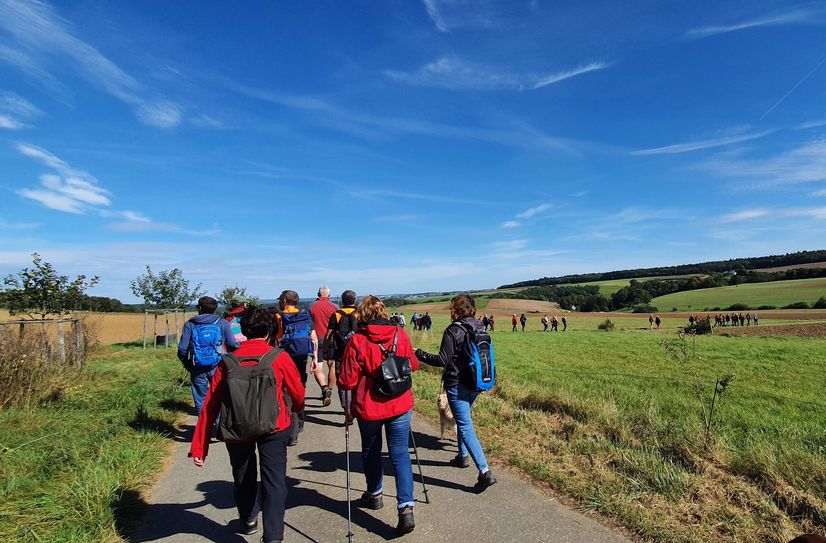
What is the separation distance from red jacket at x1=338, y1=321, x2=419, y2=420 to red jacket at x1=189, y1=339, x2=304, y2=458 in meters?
0.46

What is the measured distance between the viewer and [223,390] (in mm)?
3252

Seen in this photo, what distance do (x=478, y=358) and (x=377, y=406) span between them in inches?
47.7

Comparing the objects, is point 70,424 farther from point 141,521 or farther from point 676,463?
point 676,463

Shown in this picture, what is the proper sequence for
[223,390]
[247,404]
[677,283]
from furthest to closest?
[677,283], [223,390], [247,404]

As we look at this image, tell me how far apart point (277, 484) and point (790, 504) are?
13.4 ft

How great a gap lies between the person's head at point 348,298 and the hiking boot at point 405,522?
11.9 feet

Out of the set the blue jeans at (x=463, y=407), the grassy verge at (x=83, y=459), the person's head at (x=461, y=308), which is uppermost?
the person's head at (x=461, y=308)

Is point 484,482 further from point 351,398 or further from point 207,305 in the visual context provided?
point 207,305

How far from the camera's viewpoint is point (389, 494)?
4.30 m

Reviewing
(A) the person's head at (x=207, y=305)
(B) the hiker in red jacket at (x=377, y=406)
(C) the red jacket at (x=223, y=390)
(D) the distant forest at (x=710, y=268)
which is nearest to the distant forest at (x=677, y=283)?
(D) the distant forest at (x=710, y=268)

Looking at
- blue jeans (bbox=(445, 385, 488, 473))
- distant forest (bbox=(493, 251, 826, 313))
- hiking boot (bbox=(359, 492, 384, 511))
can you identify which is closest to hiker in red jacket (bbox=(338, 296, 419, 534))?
hiking boot (bbox=(359, 492, 384, 511))

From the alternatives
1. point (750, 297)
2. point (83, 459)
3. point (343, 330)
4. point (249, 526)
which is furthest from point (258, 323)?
point (750, 297)

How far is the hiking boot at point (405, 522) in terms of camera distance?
3.48m

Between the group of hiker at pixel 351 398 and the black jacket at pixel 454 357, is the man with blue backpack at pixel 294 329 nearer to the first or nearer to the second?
the group of hiker at pixel 351 398
